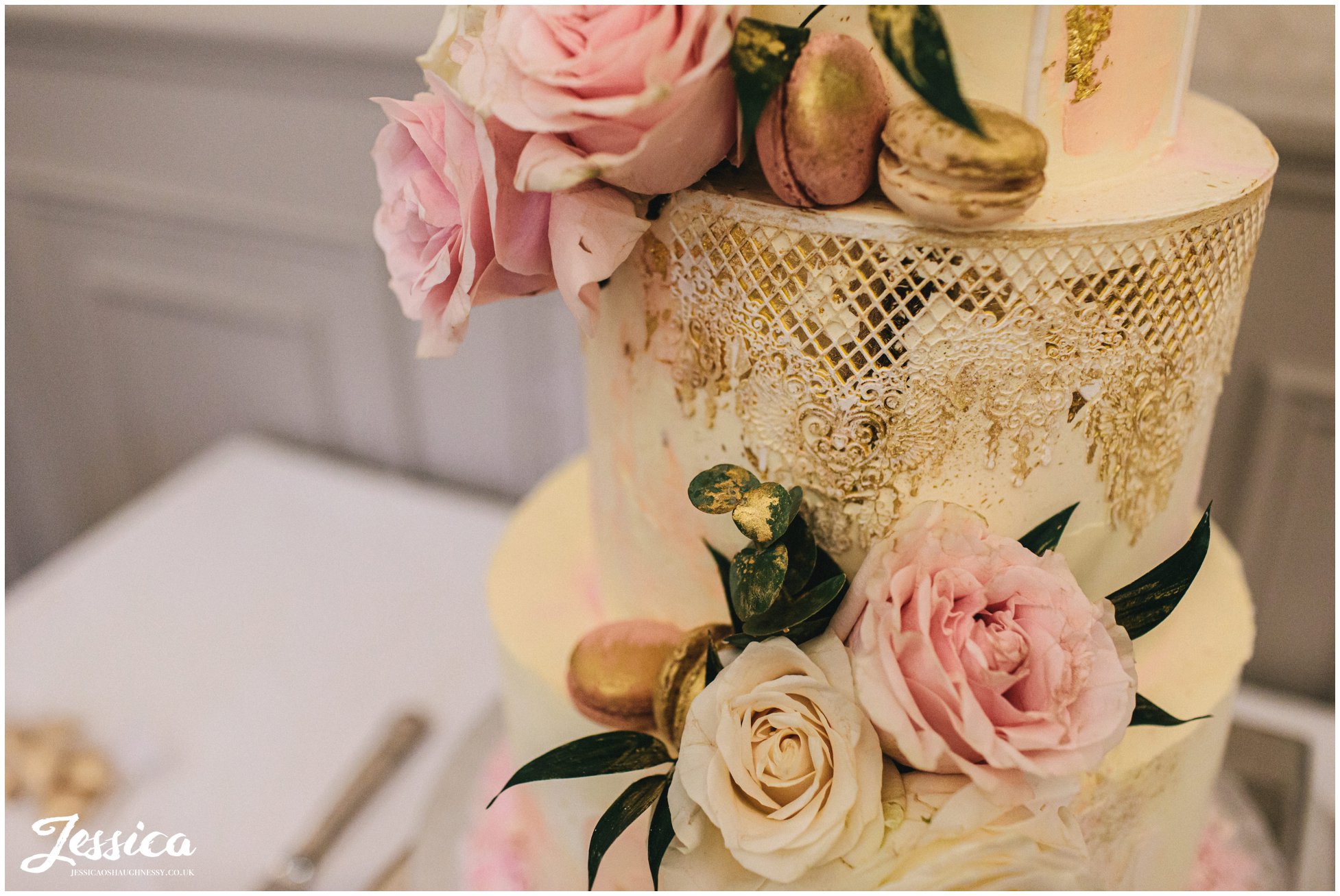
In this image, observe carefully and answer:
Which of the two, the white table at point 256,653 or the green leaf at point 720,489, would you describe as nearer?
the green leaf at point 720,489

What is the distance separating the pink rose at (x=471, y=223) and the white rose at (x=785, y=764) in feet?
0.66

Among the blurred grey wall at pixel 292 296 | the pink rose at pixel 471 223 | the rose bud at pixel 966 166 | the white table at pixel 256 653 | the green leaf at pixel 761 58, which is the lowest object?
the white table at pixel 256 653

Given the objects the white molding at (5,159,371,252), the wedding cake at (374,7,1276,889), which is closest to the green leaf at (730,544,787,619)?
the wedding cake at (374,7,1276,889)

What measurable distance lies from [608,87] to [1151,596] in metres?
0.37

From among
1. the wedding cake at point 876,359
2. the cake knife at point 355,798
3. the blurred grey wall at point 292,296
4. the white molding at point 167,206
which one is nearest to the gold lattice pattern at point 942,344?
the wedding cake at point 876,359

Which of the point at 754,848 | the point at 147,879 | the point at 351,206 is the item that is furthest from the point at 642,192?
the point at 351,206

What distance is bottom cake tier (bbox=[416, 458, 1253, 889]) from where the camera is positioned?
0.56 meters

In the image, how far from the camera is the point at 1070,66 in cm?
44

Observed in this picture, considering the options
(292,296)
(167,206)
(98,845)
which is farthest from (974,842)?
(167,206)

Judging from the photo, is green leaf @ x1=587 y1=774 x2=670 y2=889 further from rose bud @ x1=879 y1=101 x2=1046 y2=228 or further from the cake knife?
the cake knife

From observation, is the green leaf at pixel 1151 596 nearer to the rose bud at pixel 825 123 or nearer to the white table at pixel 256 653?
the rose bud at pixel 825 123

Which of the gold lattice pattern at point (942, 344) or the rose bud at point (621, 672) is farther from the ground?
the gold lattice pattern at point (942, 344)

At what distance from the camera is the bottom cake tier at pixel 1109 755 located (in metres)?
0.56

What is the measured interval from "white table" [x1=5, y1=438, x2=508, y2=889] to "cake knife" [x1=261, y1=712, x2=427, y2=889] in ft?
0.04
